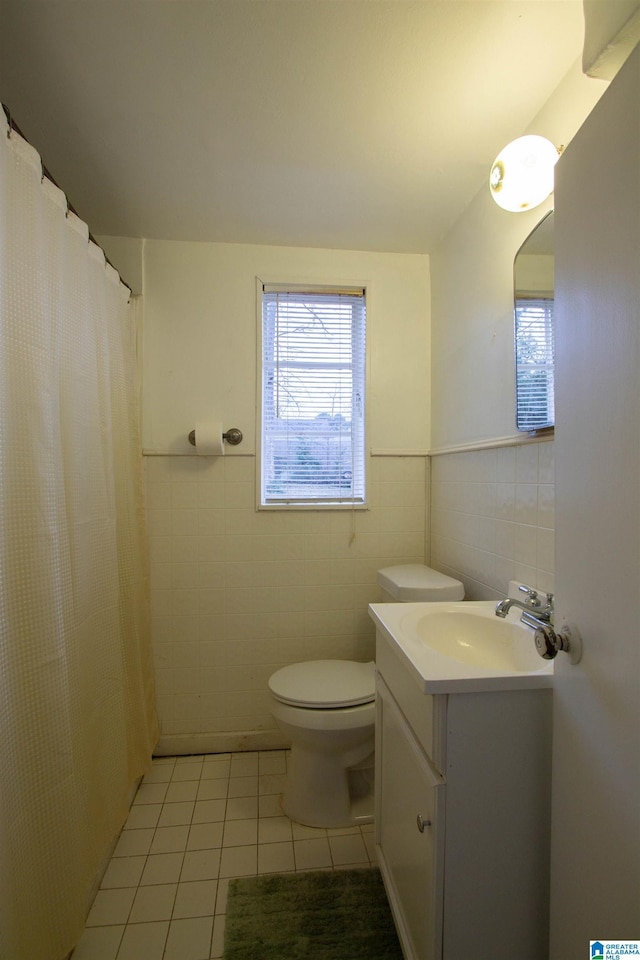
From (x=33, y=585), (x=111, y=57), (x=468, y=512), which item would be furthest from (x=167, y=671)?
(x=111, y=57)

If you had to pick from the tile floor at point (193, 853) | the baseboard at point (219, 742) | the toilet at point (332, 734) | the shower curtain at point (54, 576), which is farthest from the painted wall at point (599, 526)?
the baseboard at point (219, 742)

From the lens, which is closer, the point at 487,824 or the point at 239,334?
the point at 487,824

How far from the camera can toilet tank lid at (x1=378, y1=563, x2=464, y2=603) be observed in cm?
154

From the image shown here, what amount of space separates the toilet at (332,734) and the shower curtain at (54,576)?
0.58 m

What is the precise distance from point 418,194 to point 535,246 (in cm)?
61

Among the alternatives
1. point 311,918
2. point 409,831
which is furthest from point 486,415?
point 311,918

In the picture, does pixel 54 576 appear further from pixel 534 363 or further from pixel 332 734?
pixel 534 363

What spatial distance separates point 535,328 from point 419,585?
0.95 meters

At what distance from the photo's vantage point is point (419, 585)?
1.59 m

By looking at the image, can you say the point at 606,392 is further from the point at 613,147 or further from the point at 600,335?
the point at 613,147

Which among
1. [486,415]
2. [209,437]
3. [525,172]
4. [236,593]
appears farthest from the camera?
[236,593]

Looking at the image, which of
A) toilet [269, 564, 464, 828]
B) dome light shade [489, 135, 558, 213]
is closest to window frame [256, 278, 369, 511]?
toilet [269, 564, 464, 828]

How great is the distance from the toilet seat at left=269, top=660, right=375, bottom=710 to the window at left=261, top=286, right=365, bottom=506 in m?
0.71

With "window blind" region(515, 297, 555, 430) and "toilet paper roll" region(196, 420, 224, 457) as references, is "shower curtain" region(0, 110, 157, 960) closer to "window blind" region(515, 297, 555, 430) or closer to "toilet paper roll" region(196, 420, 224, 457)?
"toilet paper roll" region(196, 420, 224, 457)
